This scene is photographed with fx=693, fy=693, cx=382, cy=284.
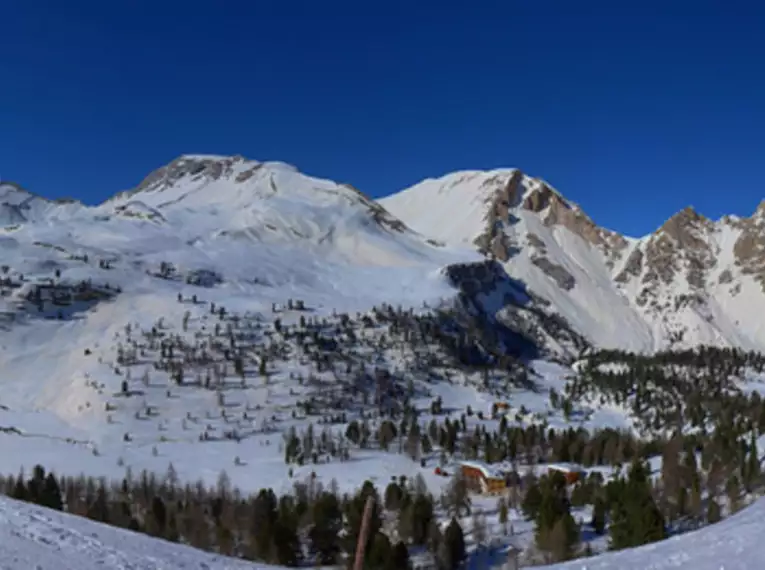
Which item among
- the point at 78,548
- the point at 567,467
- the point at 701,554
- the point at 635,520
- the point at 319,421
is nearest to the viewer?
the point at 701,554

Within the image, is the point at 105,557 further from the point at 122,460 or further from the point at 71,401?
the point at 71,401

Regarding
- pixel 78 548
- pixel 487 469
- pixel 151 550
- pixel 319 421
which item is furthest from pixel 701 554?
pixel 319 421

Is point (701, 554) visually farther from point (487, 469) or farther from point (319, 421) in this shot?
point (319, 421)

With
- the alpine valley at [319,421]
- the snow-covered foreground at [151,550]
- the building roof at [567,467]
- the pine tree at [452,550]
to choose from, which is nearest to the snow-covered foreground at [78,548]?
the snow-covered foreground at [151,550]

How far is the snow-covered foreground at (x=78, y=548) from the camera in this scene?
18.2 metres

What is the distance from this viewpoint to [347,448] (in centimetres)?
9888

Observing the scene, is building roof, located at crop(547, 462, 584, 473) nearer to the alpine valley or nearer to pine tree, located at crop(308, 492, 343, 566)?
the alpine valley

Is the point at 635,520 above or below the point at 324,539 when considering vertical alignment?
below

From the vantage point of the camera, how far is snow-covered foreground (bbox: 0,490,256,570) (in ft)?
59.9

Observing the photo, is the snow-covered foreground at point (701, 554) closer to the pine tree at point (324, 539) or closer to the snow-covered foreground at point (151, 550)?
the snow-covered foreground at point (151, 550)

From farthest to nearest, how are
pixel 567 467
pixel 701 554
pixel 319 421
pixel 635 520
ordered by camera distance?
pixel 319 421
pixel 567 467
pixel 635 520
pixel 701 554

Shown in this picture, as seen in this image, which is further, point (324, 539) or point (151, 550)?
point (324, 539)

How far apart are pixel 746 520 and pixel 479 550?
116 ft

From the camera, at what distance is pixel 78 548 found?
19734mm
